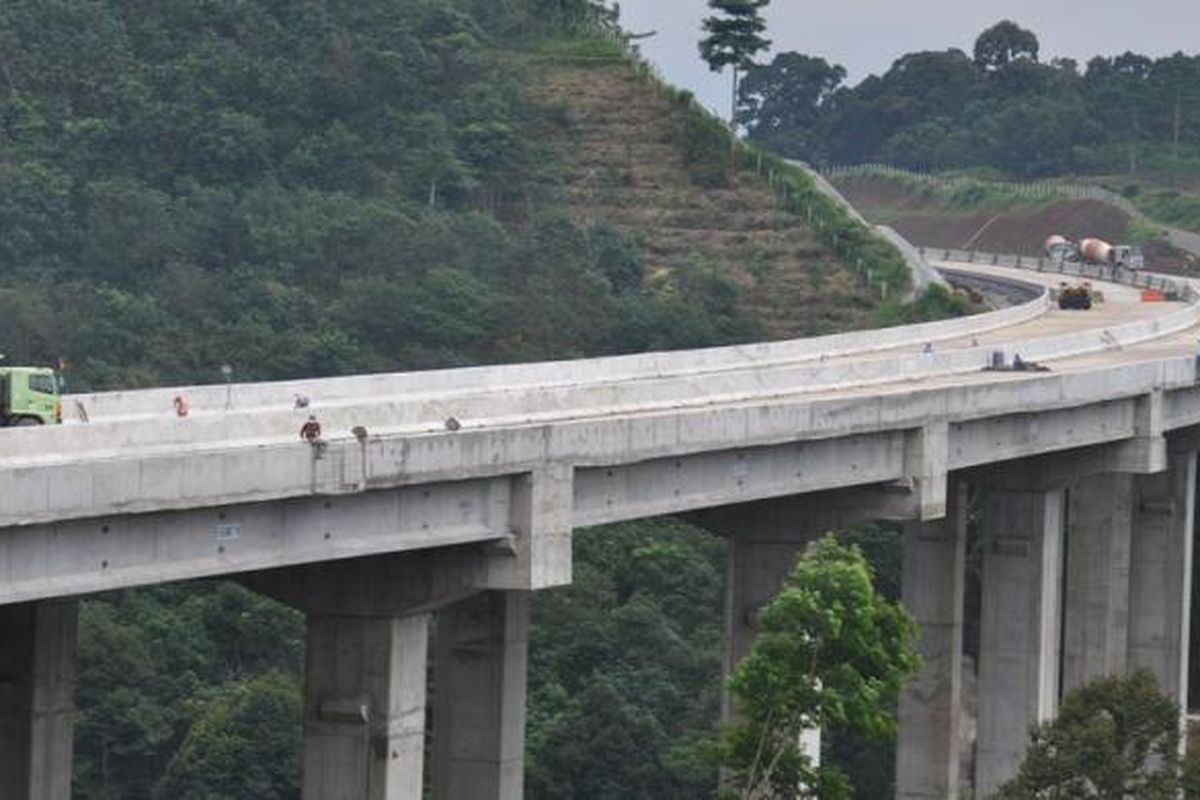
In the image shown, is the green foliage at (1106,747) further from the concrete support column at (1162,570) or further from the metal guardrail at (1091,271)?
the metal guardrail at (1091,271)

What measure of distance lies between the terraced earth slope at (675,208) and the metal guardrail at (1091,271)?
11117 millimetres

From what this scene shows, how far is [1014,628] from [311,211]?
66891 mm

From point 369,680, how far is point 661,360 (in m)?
25.3

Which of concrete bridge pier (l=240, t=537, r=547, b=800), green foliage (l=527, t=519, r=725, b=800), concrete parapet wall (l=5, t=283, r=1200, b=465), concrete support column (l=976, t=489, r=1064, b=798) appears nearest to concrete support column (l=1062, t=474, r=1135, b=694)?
concrete parapet wall (l=5, t=283, r=1200, b=465)

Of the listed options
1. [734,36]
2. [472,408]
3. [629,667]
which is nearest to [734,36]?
[734,36]

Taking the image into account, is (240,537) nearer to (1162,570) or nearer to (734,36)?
(1162,570)

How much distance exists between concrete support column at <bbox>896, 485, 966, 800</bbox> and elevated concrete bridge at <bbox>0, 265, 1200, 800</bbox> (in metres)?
0.06

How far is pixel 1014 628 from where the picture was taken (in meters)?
71.2

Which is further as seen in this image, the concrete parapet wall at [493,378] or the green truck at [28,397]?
the concrete parapet wall at [493,378]

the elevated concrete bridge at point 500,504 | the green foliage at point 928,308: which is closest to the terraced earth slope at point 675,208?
the green foliage at point 928,308

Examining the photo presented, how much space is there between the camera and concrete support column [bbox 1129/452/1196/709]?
8650 centimetres

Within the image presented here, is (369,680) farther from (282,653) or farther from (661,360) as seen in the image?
(282,653)

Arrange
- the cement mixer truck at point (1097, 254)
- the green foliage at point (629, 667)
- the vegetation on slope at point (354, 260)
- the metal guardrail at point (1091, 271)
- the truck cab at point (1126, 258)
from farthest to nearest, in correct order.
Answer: the cement mixer truck at point (1097, 254) → the truck cab at point (1126, 258) → the metal guardrail at point (1091, 271) → the vegetation on slope at point (354, 260) → the green foliage at point (629, 667)

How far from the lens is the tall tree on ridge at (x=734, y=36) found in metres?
162
